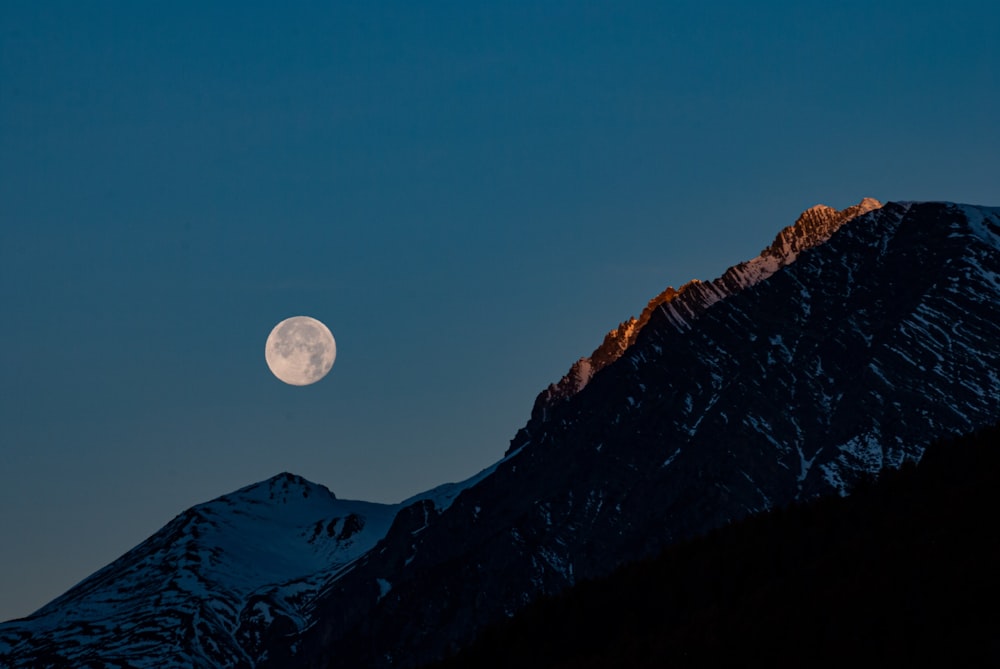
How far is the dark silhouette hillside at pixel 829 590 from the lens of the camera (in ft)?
349

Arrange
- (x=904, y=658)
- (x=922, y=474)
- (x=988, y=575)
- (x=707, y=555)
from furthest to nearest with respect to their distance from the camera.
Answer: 1. (x=707, y=555)
2. (x=922, y=474)
3. (x=988, y=575)
4. (x=904, y=658)

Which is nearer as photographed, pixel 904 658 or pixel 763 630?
pixel 904 658

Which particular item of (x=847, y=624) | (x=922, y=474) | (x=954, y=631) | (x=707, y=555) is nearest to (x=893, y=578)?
(x=847, y=624)

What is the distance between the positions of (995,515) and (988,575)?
22.5 metres

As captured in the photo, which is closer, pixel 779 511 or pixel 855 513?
pixel 855 513

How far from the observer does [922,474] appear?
171 meters

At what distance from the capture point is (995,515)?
130375mm

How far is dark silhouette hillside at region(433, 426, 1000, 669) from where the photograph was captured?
106250mm

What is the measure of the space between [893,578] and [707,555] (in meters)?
67.5

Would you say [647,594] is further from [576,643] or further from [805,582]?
[805,582]

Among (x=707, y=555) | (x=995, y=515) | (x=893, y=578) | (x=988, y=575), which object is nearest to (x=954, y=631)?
(x=988, y=575)

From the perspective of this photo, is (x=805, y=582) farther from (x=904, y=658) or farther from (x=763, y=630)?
(x=904, y=658)

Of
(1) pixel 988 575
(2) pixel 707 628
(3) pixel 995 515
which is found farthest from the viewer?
(2) pixel 707 628

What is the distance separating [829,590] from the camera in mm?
131625
